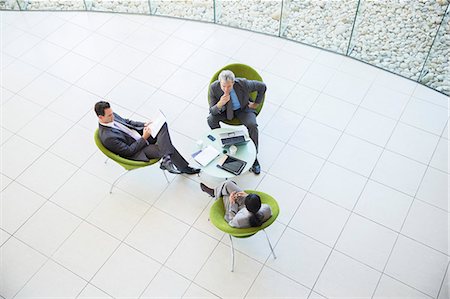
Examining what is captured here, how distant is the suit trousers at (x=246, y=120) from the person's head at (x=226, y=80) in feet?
1.30

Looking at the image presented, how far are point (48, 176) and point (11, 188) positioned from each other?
39cm

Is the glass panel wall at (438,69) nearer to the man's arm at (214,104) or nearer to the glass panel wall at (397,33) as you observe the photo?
the glass panel wall at (397,33)

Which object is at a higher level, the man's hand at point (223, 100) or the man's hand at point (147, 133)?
the man's hand at point (223, 100)

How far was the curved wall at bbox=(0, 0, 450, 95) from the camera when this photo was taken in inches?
246

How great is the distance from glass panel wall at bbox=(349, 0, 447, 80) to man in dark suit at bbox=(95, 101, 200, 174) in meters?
2.99

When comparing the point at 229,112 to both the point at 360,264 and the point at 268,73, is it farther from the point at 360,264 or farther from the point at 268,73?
the point at 360,264

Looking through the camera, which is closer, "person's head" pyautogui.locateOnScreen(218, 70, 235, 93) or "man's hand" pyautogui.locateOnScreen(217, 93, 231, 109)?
"person's head" pyautogui.locateOnScreen(218, 70, 235, 93)

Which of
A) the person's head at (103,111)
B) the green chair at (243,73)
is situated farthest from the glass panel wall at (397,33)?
the person's head at (103,111)

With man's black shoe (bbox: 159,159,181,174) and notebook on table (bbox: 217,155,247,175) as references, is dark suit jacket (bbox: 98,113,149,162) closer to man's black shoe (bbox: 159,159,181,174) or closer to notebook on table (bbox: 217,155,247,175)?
man's black shoe (bbox: 159,159,181,174)

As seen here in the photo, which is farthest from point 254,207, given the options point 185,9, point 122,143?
point 185,9

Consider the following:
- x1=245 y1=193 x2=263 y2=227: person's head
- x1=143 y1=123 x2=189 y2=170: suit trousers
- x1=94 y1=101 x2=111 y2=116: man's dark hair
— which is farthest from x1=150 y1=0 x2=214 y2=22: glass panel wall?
x1=245 y1=193 x2=263 y2=227: person's head

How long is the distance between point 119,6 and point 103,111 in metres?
3.23

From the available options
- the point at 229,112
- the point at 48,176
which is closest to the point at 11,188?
the point at 48,176

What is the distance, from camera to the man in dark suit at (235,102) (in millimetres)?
5051
